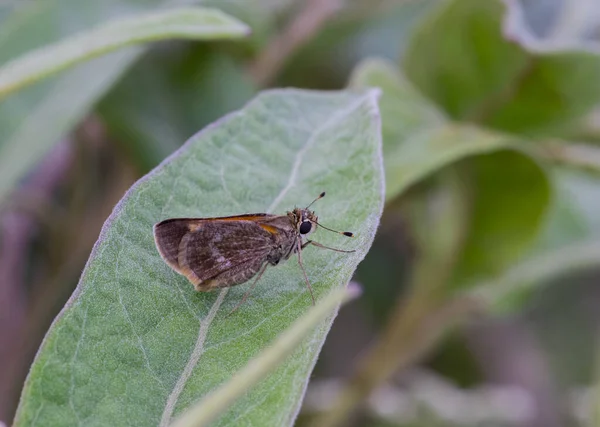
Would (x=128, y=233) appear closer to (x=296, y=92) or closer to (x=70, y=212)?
(x=296, y=92)

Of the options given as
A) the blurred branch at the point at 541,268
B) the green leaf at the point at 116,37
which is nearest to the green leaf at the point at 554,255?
the blurred branch at the point at 541,268

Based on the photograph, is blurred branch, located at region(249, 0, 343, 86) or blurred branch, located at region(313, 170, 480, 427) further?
blurred branch, located at region(249, 0, 343, 86)

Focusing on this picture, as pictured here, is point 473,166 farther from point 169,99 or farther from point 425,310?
point 169,99

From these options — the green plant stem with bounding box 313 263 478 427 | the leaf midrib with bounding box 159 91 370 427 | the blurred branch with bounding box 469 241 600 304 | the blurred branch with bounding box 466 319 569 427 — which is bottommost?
the leaf midrib with bounding box 159 91 370 427

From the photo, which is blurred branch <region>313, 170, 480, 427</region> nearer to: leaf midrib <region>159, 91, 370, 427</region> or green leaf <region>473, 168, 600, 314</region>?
green leaf <region>473, 168, 600, 314</region>

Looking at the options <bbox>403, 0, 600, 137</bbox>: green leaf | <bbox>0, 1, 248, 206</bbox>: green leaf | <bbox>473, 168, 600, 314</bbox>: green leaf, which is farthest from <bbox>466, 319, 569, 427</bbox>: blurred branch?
<bbox>0, 1, 248, 206</bbox>: green leaf

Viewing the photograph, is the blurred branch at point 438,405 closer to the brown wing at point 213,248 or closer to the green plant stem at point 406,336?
the green plant stem at point 406,336

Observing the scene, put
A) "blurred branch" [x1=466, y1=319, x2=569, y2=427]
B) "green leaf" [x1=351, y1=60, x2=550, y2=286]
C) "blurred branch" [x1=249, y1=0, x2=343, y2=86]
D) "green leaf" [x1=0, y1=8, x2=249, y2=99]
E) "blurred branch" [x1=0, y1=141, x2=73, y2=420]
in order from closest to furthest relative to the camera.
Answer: "green leaf" [x1=0, y1=8, x2=249, y2=99], "green leaf" [x1=351, y1=60, x2=550, y2=286], "blurred branch" [x1=0, y1=141, x2=73, y2=420], "blurred branch" [x1=249, y1=0, x2=343, y2=86], "blurred branch" [x1=466, y1=319, x2=569, y2=427]
